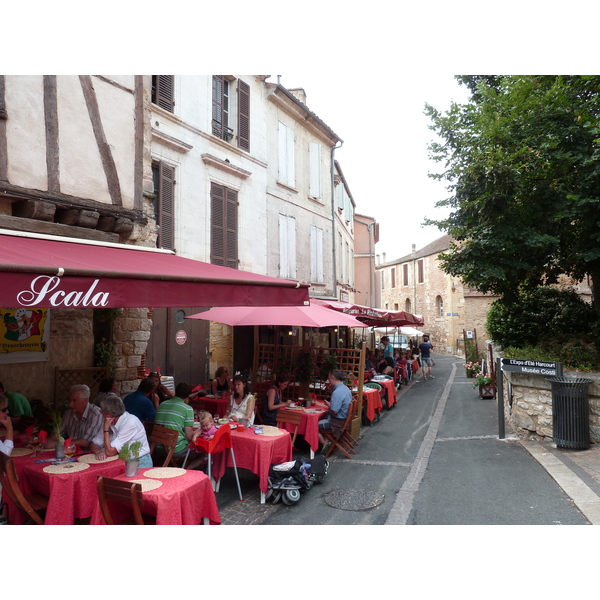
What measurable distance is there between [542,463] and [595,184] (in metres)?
4.54

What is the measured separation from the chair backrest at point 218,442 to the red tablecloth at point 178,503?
95 centimetres

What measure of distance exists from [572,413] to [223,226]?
8448 mm

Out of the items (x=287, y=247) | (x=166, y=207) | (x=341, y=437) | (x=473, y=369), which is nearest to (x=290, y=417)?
(x=341, y=437)

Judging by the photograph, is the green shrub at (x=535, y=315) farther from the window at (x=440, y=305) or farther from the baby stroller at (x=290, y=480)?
the window at (x=440, y=305)

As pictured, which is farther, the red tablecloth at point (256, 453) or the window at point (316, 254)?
the window at point (316, 254)

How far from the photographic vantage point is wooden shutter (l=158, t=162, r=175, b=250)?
9805mm

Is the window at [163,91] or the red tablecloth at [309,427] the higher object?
the window at [163,91]

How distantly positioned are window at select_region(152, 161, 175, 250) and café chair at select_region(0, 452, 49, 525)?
20.7 feet

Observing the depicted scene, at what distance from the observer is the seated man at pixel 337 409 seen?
6.97 metres

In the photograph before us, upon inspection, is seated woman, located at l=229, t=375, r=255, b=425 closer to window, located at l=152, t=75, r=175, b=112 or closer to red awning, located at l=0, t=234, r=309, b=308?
red awning, located at l=0, t=234, r=309, b=308

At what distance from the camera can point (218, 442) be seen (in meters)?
5.16

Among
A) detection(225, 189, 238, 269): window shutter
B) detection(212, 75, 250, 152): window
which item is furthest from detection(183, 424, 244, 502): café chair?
detection(212, 75, 250, 152): window

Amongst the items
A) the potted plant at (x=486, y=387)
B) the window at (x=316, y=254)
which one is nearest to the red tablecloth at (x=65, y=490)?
the potted plant at (x=486, y=387)

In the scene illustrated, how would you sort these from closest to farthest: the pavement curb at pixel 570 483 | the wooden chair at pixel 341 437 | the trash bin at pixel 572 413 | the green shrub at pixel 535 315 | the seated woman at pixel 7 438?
the seated woman at pixel 7 438 → the pavement curb at pixel 570 483 → the trash bin at pixel 572 413 → the wooden chair at pixel 341 437 → the green shrub at pixel 535 315
